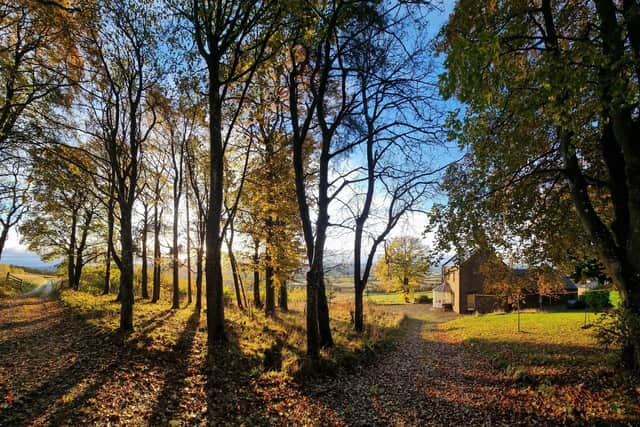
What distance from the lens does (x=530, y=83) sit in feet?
16.4

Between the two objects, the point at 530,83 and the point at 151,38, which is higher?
the point at 151,38

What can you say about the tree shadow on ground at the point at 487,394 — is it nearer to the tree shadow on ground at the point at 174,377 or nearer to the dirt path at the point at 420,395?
the dirt path at the point at 420,395

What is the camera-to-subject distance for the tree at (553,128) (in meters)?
4.02

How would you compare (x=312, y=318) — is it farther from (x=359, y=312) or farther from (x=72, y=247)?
(x=72, y=247)

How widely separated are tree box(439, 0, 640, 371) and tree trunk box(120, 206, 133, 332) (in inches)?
370

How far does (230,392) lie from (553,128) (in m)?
10.2

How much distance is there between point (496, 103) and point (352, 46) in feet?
15.8

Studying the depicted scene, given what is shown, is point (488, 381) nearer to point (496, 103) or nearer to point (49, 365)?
point (496, 103)

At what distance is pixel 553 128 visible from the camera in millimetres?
7887

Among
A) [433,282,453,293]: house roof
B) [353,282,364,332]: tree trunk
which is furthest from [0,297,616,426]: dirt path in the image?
[433,282,453,293]: house roof

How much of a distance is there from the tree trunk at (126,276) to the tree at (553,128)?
939cm

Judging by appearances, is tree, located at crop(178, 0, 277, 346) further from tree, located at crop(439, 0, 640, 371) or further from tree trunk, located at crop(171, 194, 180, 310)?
tree trunk, located at crop(171, 194, 180, 310)

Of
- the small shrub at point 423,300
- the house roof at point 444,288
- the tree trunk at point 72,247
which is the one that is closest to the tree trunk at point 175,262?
the tree trunk at point 72,247

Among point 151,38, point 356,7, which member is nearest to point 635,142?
point 356,7
